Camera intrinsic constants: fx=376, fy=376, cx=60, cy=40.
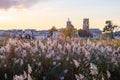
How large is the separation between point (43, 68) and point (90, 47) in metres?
2.23

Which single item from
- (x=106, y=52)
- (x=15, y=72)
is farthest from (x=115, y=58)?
(x=15, y=72)

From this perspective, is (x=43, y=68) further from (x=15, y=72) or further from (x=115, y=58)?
(x=115, y=58)

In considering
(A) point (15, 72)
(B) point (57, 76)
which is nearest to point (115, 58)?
(B) point (57, 76)

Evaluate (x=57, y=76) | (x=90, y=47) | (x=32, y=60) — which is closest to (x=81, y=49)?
(x=90, y=47)

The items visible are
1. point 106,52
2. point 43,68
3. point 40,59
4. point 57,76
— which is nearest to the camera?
point 57,76

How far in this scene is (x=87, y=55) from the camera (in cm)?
754

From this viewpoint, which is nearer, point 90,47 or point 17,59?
point 17,59

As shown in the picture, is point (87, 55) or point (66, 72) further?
point (87, 55)

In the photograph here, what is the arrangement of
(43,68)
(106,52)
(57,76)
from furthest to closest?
1. (106,52)
2. (43,68)
3. (57,76)

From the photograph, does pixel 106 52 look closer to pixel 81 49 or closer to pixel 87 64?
pixel 81 49

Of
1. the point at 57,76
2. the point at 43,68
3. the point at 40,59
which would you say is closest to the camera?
the point at 57,76

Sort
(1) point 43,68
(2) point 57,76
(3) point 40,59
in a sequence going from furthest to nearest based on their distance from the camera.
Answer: (3) point 40,59
(1) point 43,68
(2) point 57,76

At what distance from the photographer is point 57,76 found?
688cm

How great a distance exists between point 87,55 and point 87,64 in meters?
0.30
